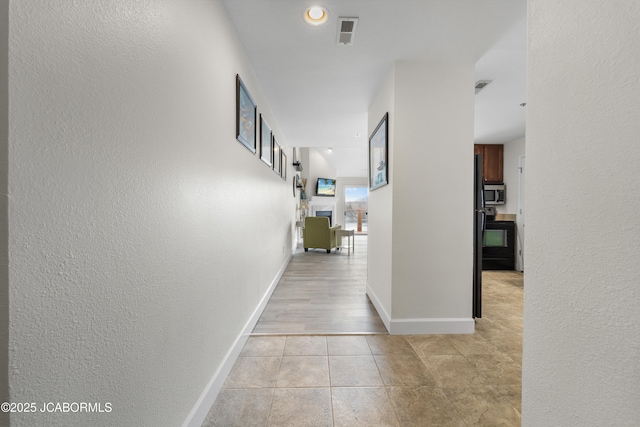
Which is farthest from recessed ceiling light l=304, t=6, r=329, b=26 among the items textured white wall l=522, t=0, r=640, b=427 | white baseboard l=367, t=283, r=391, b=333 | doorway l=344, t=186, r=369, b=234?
doorway l=344, t=186, r=369, b=234

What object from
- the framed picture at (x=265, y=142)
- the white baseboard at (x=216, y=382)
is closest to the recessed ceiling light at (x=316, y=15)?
the framed picture at (x=265, y=142)

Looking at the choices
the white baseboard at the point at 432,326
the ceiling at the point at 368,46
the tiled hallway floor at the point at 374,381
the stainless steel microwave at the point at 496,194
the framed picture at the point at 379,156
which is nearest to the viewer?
the tiled hallway floor at the point at 374,381

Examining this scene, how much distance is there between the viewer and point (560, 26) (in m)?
0.69

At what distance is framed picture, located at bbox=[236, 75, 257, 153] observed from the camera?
74.4 inches

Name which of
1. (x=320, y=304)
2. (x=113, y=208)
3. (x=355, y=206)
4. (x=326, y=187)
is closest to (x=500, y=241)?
(x=320, y=304)

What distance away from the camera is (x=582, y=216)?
626mm

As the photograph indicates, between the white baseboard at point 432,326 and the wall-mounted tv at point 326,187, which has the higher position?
the wall-mounted tv at point 326,187

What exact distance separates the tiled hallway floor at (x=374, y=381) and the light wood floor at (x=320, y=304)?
0.16 meters

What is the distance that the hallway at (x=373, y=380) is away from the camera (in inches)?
53.2

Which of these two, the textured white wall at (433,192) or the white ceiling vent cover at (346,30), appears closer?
the white ceiling vent cover at (346,30)

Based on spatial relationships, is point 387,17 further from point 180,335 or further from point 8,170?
point 180,335

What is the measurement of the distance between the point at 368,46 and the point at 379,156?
3.20 ft

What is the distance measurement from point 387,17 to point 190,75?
1.30 metres

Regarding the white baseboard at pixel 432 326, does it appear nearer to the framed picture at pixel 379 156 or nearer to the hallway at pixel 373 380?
the hallway at pixel 373 380
